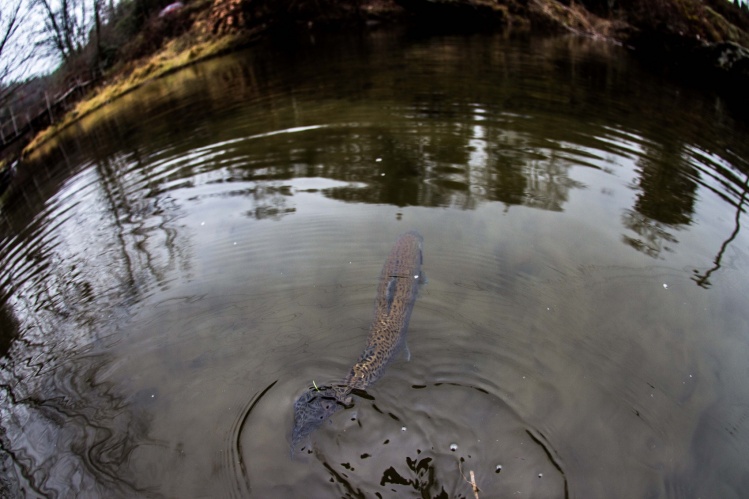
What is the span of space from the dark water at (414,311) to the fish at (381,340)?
0.41ft

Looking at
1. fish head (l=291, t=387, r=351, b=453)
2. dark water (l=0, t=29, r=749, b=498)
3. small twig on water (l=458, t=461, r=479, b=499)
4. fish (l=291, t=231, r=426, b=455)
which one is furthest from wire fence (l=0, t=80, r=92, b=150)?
small twig on water (l=458, t=461, r=479, b=499)

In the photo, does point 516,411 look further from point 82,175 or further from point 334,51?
point 334,51

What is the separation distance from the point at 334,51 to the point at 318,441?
1525cm

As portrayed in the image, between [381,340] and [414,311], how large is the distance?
628 mm

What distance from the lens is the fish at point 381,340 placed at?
4.03 m

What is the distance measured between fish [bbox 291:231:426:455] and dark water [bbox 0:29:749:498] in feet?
0.41

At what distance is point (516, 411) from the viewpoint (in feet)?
13.5

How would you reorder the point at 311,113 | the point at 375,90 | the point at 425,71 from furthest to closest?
the point at 425,71 < the point at 375,90 < the point at 311,113

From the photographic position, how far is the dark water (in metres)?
3.89

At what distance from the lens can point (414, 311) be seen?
16.6 ft

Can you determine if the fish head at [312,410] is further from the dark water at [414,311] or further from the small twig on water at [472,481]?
the small twig on water at [472,481]

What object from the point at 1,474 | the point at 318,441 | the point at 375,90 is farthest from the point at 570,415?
the point at 375,90

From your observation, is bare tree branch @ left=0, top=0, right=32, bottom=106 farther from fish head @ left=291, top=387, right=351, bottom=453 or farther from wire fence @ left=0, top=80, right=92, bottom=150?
fish head @ left=291, top=387, right=351, bottom=453

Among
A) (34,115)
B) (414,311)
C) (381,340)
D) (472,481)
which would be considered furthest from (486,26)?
(472,481)
